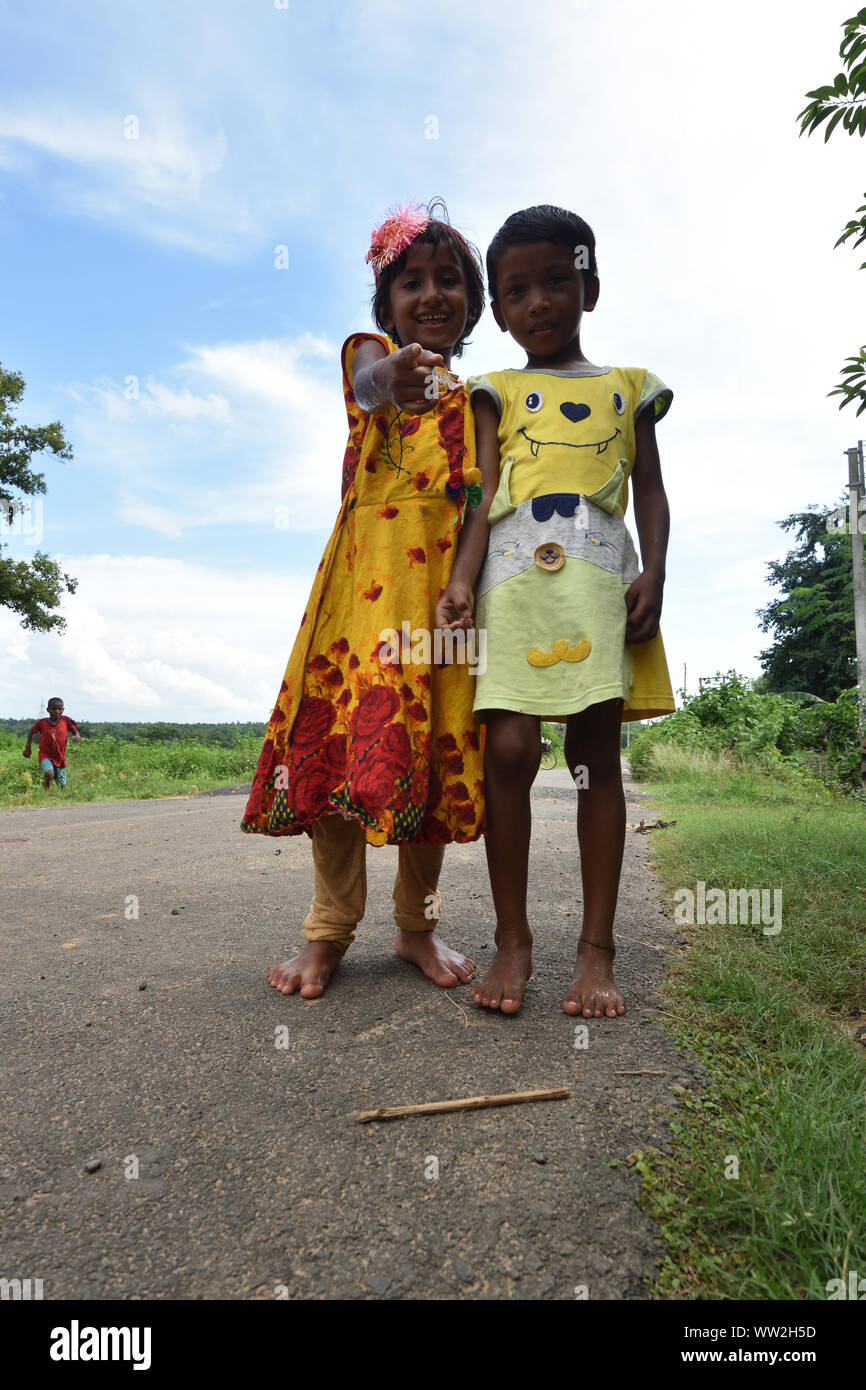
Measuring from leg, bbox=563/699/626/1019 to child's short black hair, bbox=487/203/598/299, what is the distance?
1212mm

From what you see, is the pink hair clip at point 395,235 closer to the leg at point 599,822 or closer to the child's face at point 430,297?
the child's face at point 430,297

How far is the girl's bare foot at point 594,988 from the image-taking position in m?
1.75

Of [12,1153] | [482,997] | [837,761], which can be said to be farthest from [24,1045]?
[837,761]

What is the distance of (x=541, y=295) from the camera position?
2.07 meters

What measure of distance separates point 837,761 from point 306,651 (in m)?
9.48

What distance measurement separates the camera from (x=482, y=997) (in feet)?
5.83

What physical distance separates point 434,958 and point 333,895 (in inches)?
12.4

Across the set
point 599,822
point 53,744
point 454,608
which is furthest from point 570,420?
point 53,744

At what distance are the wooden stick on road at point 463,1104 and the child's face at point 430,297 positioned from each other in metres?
1.81

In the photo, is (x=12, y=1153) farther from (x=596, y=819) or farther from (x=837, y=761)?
(x=837, y=761)

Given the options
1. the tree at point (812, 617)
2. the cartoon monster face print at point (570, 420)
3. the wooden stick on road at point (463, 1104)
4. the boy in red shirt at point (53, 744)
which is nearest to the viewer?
the wooden stick on road at point (463, 1104)

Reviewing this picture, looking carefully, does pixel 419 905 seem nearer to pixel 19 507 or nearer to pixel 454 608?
pixel 454 608

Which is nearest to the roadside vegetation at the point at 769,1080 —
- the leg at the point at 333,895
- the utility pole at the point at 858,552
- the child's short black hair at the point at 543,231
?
the leg at the point at 333,895
